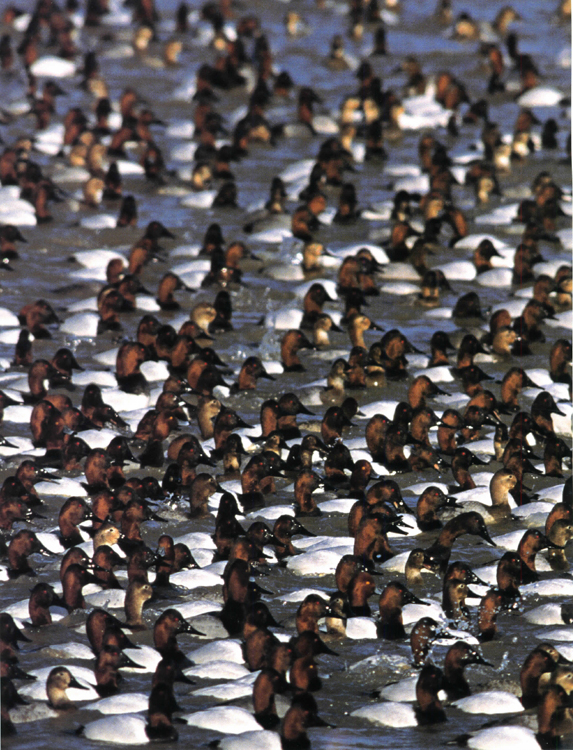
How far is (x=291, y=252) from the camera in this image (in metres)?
17.2

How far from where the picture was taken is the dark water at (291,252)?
8.98 meters

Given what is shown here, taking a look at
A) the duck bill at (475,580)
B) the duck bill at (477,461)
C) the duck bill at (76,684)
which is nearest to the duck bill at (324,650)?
the duck bill at (475,580)

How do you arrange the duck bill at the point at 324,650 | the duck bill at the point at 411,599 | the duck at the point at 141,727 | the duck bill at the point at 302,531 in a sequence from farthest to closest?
1. the duck bill at the point at 302,531
2. the duck bill at the point at 411,599
3. the duck bill at the point at 324,650
4. the duck at the point at 141,727

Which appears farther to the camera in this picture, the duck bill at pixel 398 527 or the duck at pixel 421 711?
the duck bill at pixel 398 527

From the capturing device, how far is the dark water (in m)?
8.98

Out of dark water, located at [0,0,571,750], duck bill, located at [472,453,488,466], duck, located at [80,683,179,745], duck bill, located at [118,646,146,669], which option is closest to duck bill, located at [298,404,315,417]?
dark water, located at [0,0,571,750]

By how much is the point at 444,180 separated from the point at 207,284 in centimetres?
408

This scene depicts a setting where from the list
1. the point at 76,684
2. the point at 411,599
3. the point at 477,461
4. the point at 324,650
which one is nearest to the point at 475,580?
the point at 411,599

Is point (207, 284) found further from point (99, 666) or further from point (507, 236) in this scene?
point (99, 666)

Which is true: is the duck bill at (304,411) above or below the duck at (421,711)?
above

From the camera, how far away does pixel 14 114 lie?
22578 millimetres

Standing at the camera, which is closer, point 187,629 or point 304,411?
point 187,629

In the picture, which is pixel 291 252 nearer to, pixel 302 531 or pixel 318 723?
pixel 302 531

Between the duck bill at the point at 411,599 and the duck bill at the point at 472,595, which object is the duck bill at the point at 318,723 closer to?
the duck bill at the point at 411,599
